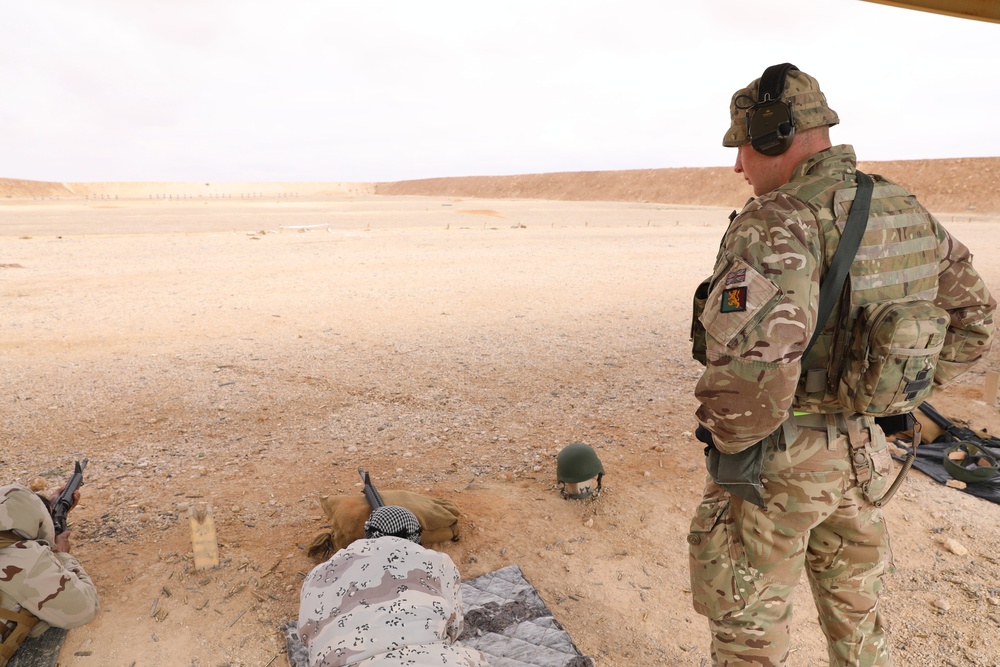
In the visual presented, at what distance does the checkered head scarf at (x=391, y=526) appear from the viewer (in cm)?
246

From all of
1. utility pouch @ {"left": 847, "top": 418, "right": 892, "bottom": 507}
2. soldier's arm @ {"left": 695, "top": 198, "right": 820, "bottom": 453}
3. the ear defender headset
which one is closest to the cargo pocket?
soldier's arm @ {"left": 695, "top": 198, "right": 820, "bottom": 453}

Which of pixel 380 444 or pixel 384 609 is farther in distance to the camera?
pixel 380 444

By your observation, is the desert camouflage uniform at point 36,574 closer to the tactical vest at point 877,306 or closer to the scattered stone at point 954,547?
the tactical vest at point 877,306

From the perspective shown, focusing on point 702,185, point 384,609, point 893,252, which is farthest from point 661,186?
point 384,609

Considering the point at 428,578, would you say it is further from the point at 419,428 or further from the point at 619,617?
the point at 419,428

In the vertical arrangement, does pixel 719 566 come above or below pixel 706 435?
below

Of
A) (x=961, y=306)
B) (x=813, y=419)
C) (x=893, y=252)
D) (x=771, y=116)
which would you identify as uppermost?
(x=771, y=116)

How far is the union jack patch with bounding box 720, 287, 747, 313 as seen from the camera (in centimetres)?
189

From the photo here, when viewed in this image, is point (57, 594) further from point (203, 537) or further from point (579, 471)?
point (579, 471)

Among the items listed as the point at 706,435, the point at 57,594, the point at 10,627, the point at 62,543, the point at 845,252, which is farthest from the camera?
the point at 62,543

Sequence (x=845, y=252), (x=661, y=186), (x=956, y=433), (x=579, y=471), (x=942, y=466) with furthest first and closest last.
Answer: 1. (x=661, y=186)
2. (x=956, y=433)
3. (x=942, y=466)
4. (x=579, y=471)
5. (x=845, y=252)

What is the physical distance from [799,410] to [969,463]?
3.44 m

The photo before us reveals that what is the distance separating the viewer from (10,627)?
2.62 metres

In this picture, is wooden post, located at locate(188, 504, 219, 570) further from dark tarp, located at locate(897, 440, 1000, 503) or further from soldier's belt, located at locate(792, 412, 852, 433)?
dark tarp, located at locate(897, 440, 1000, 503)
